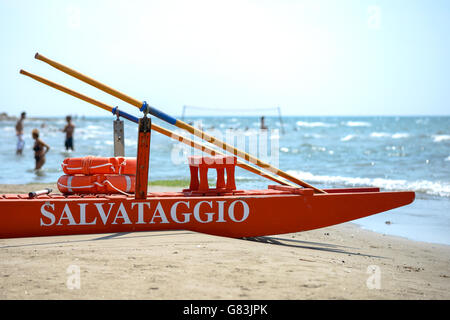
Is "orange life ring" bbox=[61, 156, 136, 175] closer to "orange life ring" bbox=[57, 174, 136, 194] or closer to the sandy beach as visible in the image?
"orange life ring" bbox=[57, 174, 136, 194]

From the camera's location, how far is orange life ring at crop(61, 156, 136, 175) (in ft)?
19.2

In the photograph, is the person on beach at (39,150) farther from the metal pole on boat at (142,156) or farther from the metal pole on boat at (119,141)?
the metal pole on boat at (142,156)

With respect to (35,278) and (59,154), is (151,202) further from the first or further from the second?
(59,154)

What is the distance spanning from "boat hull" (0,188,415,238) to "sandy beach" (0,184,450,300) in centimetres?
18

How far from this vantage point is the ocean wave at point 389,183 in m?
11.5

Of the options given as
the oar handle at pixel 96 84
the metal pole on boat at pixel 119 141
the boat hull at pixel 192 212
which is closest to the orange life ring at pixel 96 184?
the boat hull at pixel 192 212

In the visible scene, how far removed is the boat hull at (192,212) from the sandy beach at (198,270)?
18 cm

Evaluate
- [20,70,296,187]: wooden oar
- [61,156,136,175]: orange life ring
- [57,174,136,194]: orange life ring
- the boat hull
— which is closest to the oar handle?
[20,70,296,187]: wooden oar

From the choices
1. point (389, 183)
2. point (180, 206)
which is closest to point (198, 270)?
point (180, 206)
